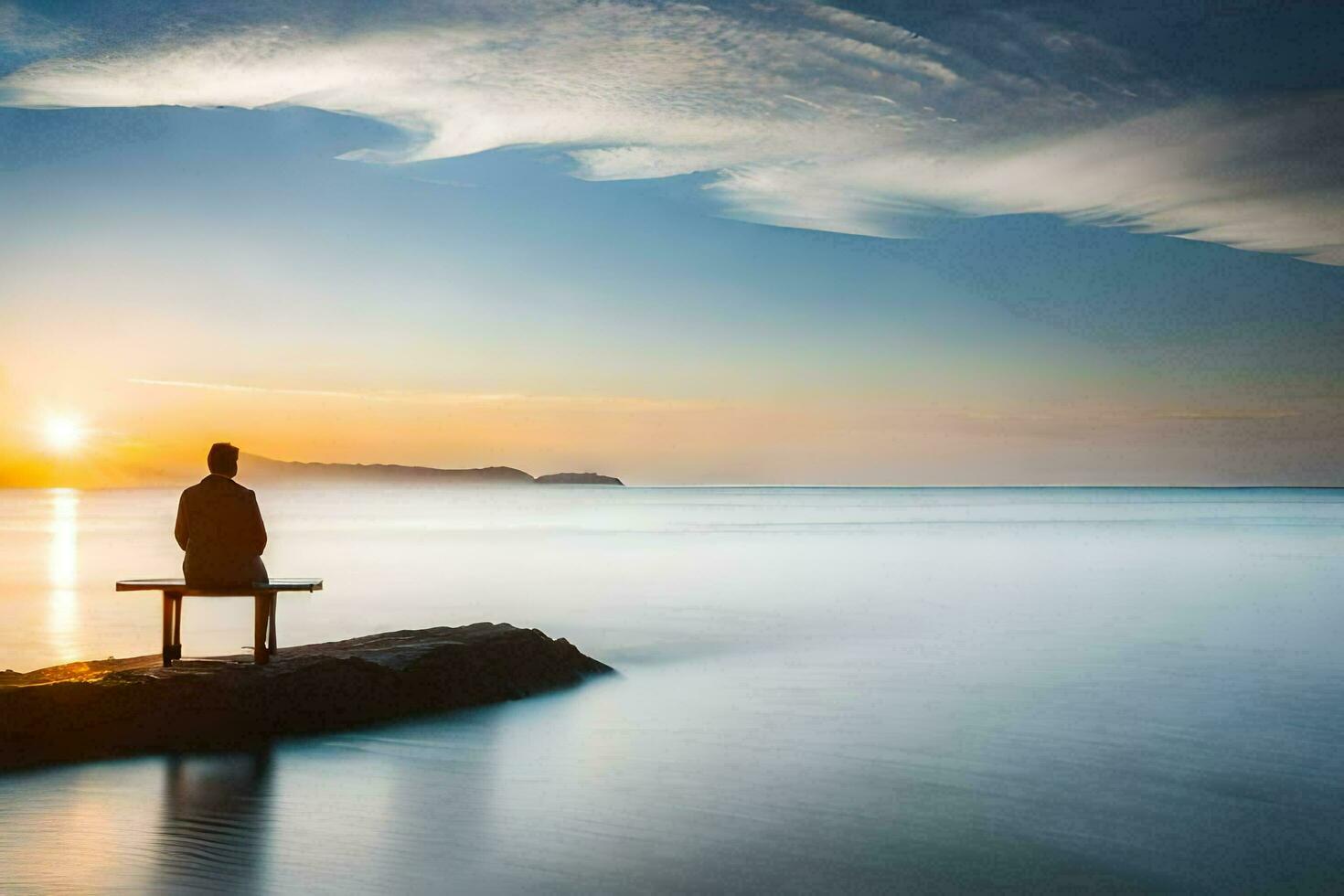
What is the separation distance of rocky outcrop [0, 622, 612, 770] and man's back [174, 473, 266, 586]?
93 centimetres

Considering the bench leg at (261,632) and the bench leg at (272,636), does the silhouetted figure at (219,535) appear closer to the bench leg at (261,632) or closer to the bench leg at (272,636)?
the bench leg at (261,632)

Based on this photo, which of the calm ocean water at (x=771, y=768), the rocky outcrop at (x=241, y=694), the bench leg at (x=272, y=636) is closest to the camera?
the calm ocean water at (x=771, y=768)

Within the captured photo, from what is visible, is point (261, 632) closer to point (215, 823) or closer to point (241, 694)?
point (241, 694)

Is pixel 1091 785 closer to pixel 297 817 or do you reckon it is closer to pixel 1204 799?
pixel 1204 799

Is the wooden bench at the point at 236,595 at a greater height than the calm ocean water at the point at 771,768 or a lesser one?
greater

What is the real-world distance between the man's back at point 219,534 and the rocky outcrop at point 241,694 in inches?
36.5

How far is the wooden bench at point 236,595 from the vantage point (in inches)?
422

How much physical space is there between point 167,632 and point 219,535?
1.14m

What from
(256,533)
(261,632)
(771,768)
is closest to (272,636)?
(261,632)

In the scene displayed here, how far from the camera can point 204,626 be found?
2025 cm

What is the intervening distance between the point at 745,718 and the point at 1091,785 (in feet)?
13.1

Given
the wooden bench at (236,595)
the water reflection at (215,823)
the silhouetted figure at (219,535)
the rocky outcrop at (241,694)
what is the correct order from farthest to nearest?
1. the silhouetted figure at (219,535)
2. the wooden bench at (236,595)
3. the rocky outcrop at (241,694)
4. the water reflection at (215,823)

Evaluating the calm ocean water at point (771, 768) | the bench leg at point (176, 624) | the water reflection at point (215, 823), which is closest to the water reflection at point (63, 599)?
the calm ocean water at point (771, 768)

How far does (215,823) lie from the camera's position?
27.2 feet
